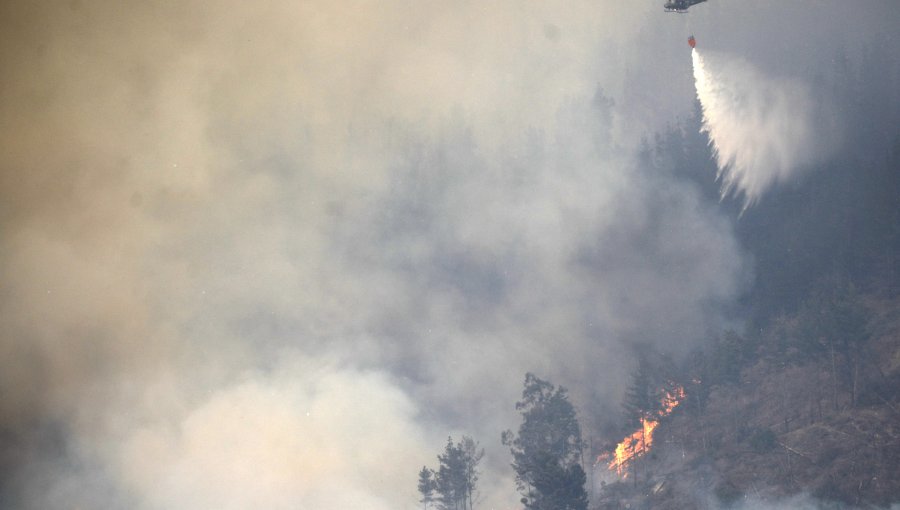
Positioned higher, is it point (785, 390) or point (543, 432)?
point (785, 390)

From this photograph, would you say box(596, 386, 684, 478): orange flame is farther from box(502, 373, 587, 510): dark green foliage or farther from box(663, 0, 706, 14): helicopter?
box(663, 0, 706, 14): helicopter

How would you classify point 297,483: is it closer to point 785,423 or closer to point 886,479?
point 785,423

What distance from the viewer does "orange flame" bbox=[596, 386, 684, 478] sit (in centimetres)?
9512

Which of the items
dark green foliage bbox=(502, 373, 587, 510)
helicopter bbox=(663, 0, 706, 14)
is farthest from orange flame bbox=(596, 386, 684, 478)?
helicopter bbox=(663, 0, 706, 14)

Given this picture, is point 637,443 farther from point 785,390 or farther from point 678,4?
point 678,4

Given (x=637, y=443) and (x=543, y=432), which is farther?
(x=637, y=443)

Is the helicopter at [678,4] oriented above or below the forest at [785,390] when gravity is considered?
above

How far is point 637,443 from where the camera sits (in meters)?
103

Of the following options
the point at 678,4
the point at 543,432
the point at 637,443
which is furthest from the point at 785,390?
the point at 678,4

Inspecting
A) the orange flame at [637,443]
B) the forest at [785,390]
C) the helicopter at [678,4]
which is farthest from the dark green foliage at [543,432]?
the helicopter at [678,4]

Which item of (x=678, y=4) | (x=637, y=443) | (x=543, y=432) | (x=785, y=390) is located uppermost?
(x=678, y=4)

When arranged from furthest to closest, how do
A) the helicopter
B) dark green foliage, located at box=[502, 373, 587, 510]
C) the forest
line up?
dark green foliage, located at box=[502, 373, 587, 510] < the helicopter < the forest

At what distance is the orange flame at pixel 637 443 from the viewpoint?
95125 millimetres

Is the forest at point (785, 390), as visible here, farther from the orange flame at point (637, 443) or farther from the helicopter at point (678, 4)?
the helicopter at point (678, 4)
